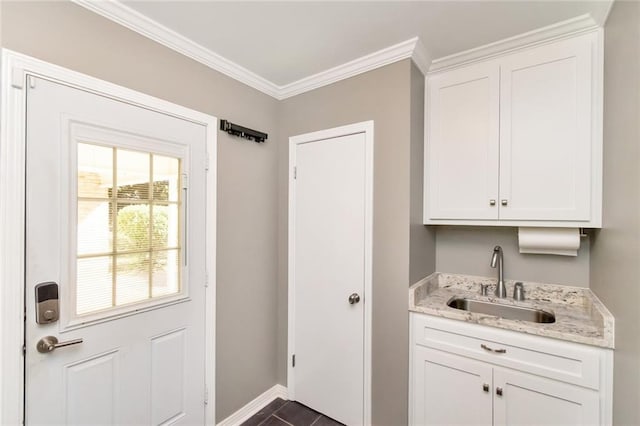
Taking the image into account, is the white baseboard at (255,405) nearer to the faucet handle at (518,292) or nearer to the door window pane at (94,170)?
the door window pane at (94,170)

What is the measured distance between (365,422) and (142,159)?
2.12m

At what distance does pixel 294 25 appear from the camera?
157cm

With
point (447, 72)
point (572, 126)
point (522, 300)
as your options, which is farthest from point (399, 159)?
point (522, 300)

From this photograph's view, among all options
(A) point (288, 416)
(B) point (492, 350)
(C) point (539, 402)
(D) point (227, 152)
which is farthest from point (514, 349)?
(D) point (227, 152)

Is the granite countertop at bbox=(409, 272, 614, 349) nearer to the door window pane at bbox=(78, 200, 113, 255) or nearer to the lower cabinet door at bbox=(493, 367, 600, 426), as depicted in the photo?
the lower cabinet door at bbox=(493, 367, 600, 426)

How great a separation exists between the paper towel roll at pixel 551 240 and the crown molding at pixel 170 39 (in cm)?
206

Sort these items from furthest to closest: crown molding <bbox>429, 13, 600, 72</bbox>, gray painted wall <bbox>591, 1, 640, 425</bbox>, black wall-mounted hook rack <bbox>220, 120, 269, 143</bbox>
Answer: black wall-mounted hook rack <bbox>220, 120, 269, 143</bbox>, crown molding <bbox>429, 13, 600, 72</bbox>, gray painted wall <bbox>591, 1, 640, 425</bbox>

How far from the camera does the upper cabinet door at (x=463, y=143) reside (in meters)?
1.78

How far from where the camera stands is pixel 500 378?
5.06 ft

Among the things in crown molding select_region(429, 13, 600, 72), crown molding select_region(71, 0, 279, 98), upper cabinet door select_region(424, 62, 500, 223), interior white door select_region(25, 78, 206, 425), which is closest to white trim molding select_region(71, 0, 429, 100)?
crown molding select_region(71, 0, 279, 98)

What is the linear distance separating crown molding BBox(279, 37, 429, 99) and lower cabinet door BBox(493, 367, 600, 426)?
1.87 metres

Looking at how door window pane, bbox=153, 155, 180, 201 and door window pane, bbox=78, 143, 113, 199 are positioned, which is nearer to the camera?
door window pane, bbox=78, 143, 113, 199

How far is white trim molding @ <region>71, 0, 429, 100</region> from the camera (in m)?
1.42

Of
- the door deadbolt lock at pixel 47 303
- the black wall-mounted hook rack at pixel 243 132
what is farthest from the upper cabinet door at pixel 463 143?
the door deadbolt lock at pixel 47 303
